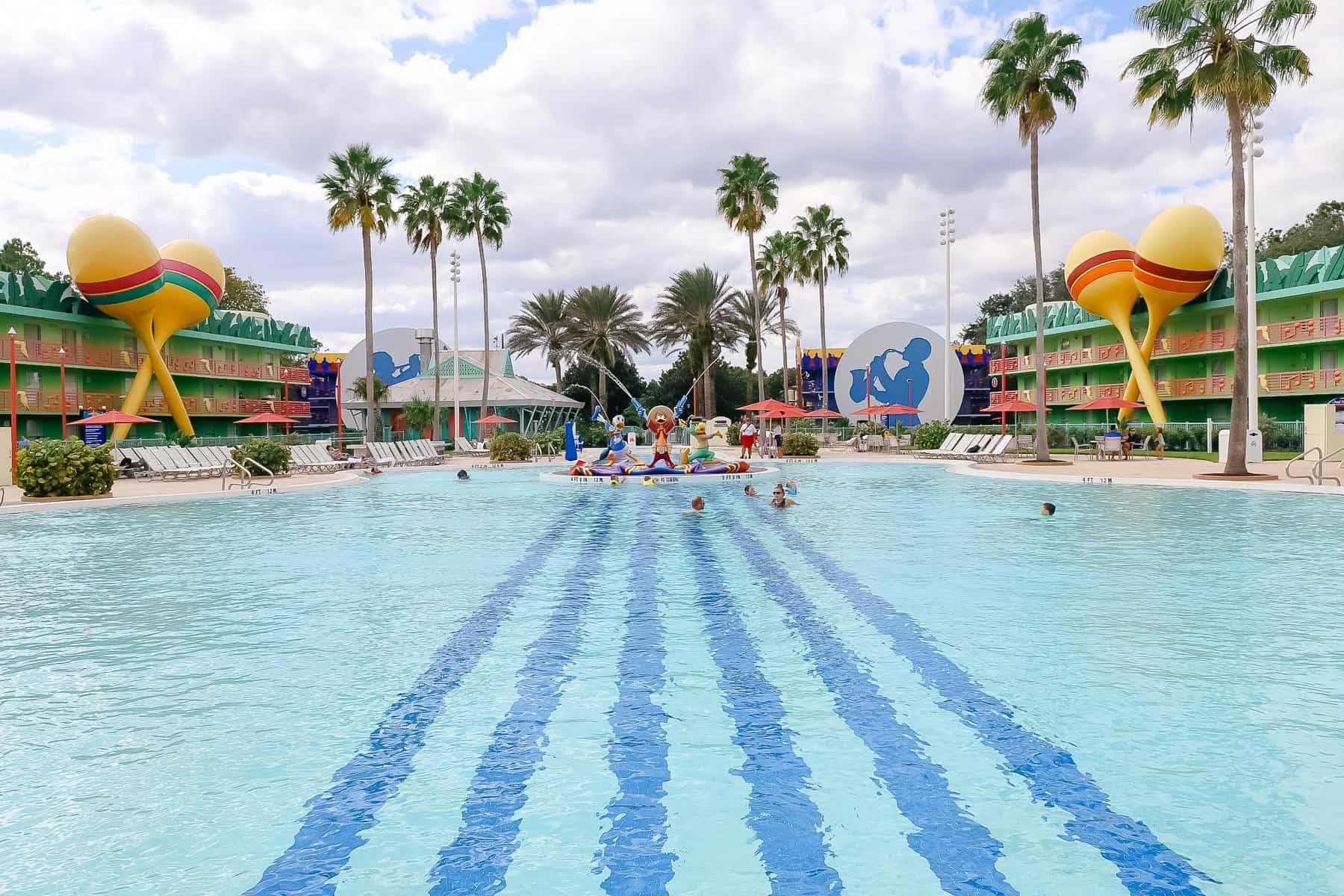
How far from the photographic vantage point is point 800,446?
3847 cm

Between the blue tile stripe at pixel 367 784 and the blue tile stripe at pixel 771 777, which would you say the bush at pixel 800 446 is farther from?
the blue tile stripe at pixel 367 784

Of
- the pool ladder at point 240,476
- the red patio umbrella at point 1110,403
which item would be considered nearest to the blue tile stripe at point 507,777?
the pool ladder at point 240,476

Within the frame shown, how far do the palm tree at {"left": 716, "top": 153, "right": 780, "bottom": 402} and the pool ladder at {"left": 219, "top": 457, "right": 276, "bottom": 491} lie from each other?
24615 mm

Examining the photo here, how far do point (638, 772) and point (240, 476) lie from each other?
1016 inches

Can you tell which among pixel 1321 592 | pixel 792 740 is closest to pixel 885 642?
pixel 792 740

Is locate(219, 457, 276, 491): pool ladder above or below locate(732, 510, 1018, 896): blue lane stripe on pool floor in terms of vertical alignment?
above

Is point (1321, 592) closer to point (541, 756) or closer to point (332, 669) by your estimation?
point (541, 756)

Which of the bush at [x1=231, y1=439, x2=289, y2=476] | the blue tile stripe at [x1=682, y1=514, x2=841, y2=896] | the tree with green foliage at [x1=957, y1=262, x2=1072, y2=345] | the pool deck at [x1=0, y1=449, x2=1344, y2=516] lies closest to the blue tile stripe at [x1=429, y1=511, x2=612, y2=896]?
the blue tile stripe at [x1=682, y1=514, x2=841, y2=896]

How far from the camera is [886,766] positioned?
5344 mm

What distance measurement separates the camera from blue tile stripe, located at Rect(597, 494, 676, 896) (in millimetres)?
4172

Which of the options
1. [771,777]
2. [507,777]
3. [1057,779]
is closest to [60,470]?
[507,777]

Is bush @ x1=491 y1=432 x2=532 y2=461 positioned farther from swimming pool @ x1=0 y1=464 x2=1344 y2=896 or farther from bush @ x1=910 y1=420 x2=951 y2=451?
swimming pool @ x1=0 y1=464 x2=1344 y2=896

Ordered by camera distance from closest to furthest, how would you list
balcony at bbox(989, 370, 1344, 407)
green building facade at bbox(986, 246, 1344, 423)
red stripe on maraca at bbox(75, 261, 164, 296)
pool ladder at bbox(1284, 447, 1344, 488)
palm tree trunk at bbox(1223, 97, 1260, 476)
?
1. pool ladder at bbox(1284, 447, 1344, 488)
2. palm tree trunk at bbox(1223, 97, 1260, 476)
3. balcony at bbox(989, 370, 1344, 407)
4. green building facade at bbox(986, 246, 1344, 423)
5. red stripe on maraca at bbox(75, 261, 164, 296)

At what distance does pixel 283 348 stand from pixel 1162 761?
194 ft
